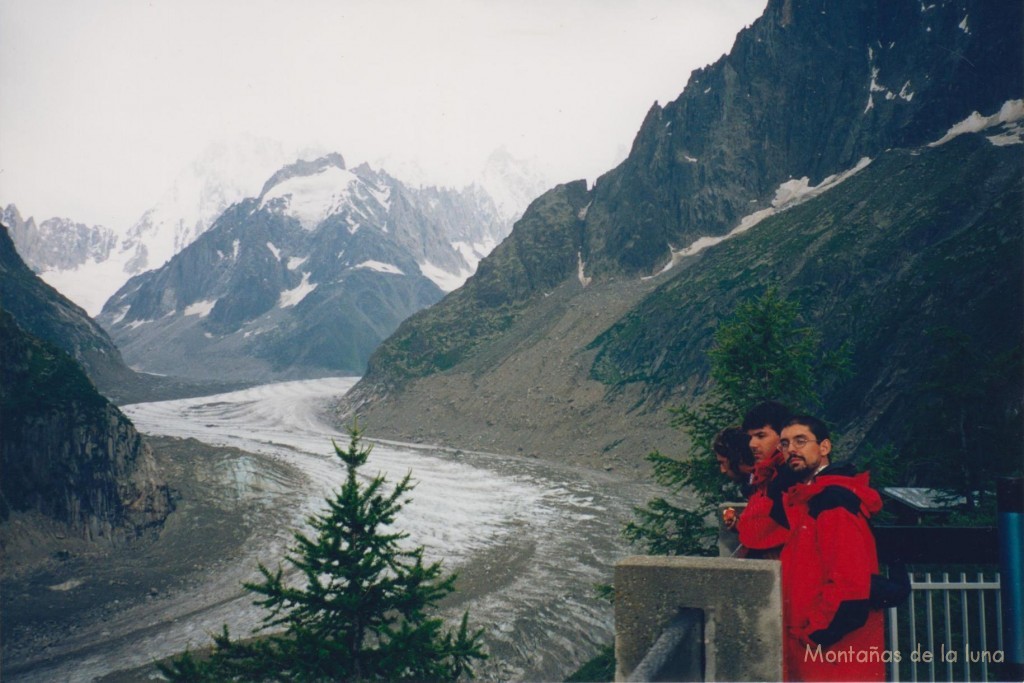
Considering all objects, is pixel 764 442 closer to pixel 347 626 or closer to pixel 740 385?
pixel 347 626

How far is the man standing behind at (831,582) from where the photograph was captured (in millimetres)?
3369

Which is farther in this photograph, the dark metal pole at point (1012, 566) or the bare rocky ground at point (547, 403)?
the bare rocky ground at point (547, 403)

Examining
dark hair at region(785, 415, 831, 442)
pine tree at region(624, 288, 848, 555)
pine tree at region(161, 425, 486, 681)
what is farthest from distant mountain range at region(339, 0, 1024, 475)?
dark hair at region(785, 415, 831, 442)

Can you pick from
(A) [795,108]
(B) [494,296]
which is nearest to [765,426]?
(A) [795,108]

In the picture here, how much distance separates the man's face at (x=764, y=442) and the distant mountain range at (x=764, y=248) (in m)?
23.2

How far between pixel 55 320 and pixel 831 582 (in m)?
170

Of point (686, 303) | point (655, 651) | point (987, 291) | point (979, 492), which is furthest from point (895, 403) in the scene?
point (655, 651)

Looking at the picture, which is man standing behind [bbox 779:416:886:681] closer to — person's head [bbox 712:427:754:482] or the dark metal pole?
the dark metal pole

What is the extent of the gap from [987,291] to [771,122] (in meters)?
54.3

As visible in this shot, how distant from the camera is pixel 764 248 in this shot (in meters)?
69.8

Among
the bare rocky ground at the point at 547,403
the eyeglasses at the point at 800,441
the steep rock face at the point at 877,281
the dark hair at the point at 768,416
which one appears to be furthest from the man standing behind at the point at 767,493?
the bare rocky ground at the point at 547,403

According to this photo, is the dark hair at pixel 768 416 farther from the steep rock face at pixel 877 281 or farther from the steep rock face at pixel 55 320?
the steep rock face at pixel 55 320

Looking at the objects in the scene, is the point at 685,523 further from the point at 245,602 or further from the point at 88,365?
the point at 88,365

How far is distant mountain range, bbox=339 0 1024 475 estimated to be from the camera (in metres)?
45.7
